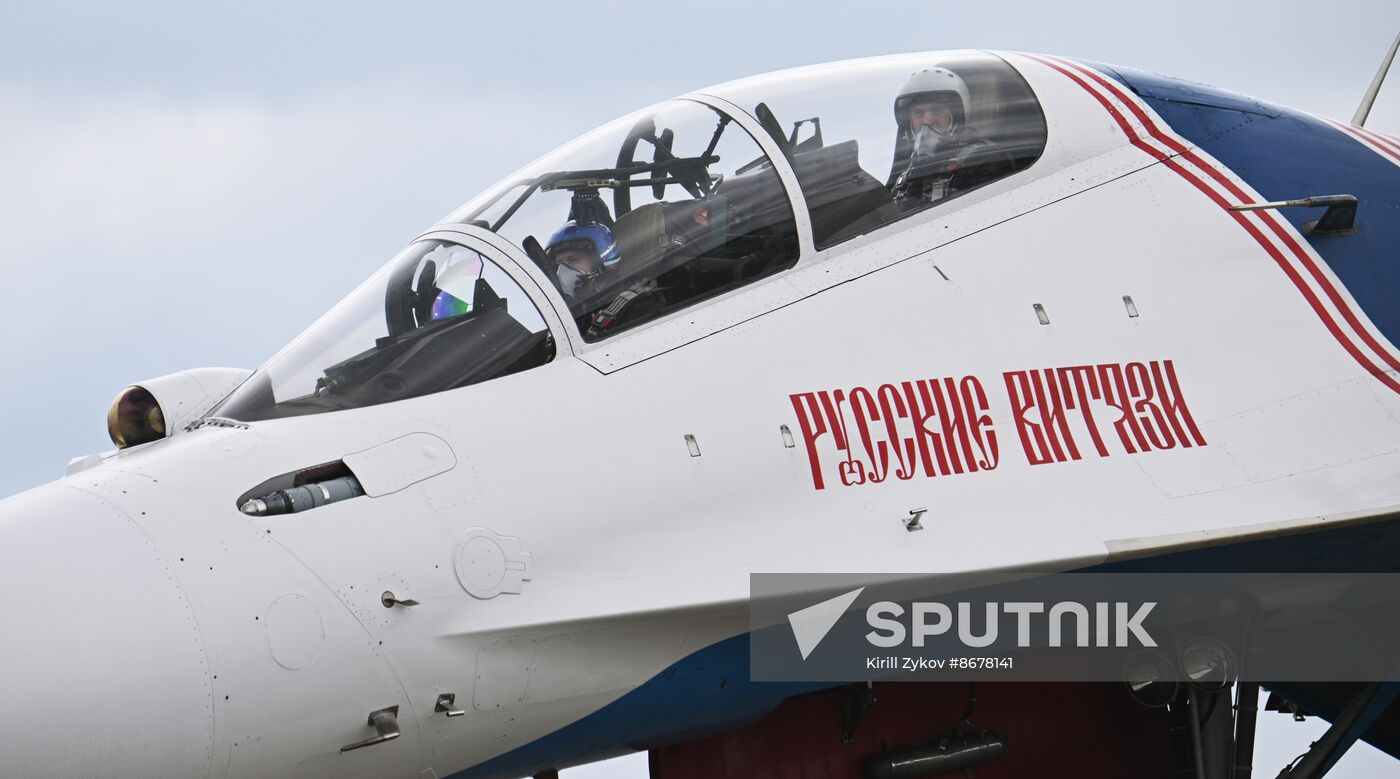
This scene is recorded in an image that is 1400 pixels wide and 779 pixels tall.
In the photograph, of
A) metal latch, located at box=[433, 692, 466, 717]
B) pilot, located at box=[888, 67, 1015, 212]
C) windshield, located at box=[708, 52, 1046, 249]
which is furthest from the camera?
pilot, located at box=[888, 67, 1015, 212]

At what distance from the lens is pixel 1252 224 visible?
21.2 ft

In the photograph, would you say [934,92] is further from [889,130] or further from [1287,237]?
[1287,237]

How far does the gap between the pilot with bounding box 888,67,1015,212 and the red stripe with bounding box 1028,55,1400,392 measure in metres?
0.67

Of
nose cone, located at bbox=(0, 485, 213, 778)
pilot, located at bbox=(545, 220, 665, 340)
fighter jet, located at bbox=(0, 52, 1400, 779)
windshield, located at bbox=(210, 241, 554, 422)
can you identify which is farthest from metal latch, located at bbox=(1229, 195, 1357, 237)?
nose cone, located at bbox=(0, 485, 213, 778)

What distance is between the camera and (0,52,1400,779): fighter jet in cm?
447

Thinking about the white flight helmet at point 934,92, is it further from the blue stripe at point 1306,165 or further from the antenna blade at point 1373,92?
the antenna blade at point 1373,92

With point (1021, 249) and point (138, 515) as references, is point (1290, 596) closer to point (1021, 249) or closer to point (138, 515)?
point (1021, 249)

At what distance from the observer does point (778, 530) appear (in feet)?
17.0

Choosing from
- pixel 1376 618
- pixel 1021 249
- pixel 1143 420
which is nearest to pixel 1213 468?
pixel 1143 420

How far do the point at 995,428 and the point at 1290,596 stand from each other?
1.72 meters

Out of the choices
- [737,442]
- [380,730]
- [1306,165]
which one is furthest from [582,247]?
[1306,165]

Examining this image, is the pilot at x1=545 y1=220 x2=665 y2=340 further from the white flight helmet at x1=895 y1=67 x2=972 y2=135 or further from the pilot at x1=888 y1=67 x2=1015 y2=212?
the white flight helmet at x1=895 y1=67 x2=972 y2=135

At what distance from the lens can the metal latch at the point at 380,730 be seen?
456 cm

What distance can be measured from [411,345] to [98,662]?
62.1 inches
